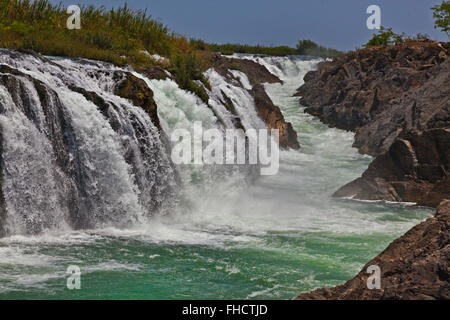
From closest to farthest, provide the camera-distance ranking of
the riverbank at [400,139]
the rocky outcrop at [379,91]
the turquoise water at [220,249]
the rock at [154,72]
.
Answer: the riverbank at [400,139]
the turquoise water at [220,249]
the rock at [154,72]
the rocky outcrop at [379,91]

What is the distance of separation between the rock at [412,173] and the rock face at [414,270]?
8.50m

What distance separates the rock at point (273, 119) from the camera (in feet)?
71.2

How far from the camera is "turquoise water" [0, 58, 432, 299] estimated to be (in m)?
5.91

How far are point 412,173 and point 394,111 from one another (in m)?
8.16

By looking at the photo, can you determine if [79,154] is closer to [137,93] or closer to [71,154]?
[71,154]

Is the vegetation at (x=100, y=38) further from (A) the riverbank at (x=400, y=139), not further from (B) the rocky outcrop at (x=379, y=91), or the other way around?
(B) the rocky outcrop at (x=379, y=91)

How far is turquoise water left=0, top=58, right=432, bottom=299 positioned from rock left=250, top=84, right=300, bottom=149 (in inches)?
287

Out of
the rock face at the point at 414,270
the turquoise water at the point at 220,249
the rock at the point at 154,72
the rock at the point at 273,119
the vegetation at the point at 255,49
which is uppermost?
the vegetation at the point at 255,49

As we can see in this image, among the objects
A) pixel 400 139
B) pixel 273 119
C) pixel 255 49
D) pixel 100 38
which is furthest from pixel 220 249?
pixel 255 49

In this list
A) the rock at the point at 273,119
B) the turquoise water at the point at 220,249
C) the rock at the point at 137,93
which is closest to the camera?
the turquoise water at the point at 220,249

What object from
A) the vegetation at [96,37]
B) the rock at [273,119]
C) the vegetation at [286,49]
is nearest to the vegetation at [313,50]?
the vegetation at [286,49]

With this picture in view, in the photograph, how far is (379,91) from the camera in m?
26.3

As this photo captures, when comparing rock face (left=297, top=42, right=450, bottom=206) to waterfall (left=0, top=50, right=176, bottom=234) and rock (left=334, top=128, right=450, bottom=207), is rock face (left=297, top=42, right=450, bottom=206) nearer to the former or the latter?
rock (left=334, top=128, right=450, bottom=207)
